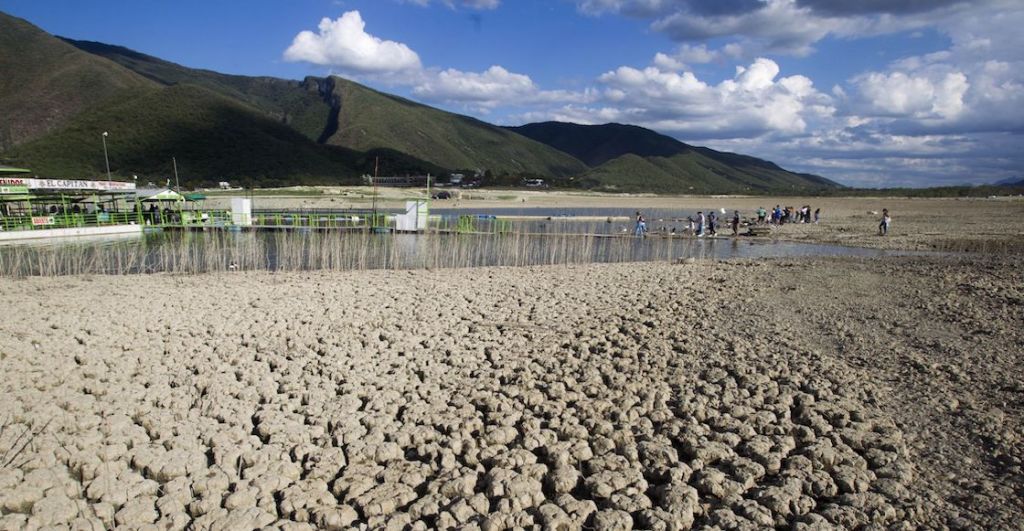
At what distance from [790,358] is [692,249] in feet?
61.5

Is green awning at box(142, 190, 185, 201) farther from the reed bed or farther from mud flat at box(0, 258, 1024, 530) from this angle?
mud flat at box(0, 258, 1024, 530)

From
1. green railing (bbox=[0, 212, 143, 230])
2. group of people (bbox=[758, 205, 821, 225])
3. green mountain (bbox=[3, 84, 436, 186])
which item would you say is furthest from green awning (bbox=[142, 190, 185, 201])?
green mountain (bbox=[3, 84, 436, 186])

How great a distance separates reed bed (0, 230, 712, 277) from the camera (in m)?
17.7

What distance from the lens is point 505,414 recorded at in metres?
6.22

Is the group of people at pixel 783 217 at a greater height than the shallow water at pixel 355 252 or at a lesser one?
greater

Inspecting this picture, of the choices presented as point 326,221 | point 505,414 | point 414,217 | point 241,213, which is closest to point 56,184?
point 241,213

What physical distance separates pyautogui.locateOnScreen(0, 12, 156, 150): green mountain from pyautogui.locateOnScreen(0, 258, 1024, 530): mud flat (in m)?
104

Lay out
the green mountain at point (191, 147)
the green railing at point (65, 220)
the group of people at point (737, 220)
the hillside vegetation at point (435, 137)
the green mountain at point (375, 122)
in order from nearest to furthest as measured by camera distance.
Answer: the green railing at point (65, 220) → the group of people at point (737, 220) → the green mountain at point (191, 147) → the hillside vegetation at point (435, 137) → the green mountain at point (375, 122)

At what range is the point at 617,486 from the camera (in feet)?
15.8

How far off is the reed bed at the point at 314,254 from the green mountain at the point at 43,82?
Answer: 85.3m

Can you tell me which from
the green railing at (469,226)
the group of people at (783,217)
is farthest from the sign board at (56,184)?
the group of people at (783,217)

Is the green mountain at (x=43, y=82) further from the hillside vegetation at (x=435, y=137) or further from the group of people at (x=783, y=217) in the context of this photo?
the group of people at (x=783, y=217)

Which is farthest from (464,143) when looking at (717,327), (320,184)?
(717,327)

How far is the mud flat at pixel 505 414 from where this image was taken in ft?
14.9
